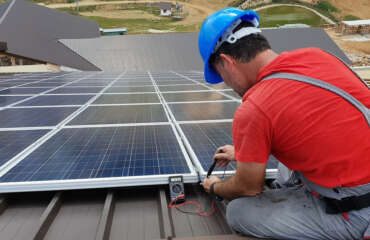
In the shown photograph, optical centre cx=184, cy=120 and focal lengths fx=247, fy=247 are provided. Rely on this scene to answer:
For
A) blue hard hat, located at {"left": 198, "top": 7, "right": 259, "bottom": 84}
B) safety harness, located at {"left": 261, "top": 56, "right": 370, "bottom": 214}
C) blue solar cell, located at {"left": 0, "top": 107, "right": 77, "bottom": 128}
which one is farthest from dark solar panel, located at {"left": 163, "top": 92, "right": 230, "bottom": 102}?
safety harness, located at {"left": 261, "top": 56, "right": 370, "bottom": 214}

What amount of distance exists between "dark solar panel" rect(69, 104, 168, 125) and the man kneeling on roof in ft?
9.82

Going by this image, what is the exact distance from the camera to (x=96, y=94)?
7.70 metres

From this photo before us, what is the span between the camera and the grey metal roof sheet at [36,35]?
21.0 m

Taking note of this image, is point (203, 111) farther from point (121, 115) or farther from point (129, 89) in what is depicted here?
point (129, 89)

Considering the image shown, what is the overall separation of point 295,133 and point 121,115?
4.20 meters

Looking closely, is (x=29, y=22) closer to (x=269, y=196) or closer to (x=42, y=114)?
(x=42, y=114)

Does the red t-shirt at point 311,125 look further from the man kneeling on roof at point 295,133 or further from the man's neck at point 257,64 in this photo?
the man's neck at point 257,64

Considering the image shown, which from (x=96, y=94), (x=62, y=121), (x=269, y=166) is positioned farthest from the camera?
(x=96, y=94)

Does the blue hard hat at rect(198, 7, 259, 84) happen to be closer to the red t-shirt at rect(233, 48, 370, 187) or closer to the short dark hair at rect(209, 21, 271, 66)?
the short dark hair at rect(209, 21, 271, 66)

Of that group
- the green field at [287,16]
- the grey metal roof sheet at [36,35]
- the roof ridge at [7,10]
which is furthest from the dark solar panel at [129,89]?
the green field at [287,16]

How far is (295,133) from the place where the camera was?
6.07 feet

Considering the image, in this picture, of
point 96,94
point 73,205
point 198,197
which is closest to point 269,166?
point 198,197

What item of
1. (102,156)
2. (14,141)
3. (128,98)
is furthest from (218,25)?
(128,98)

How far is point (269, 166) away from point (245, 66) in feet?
5.09
